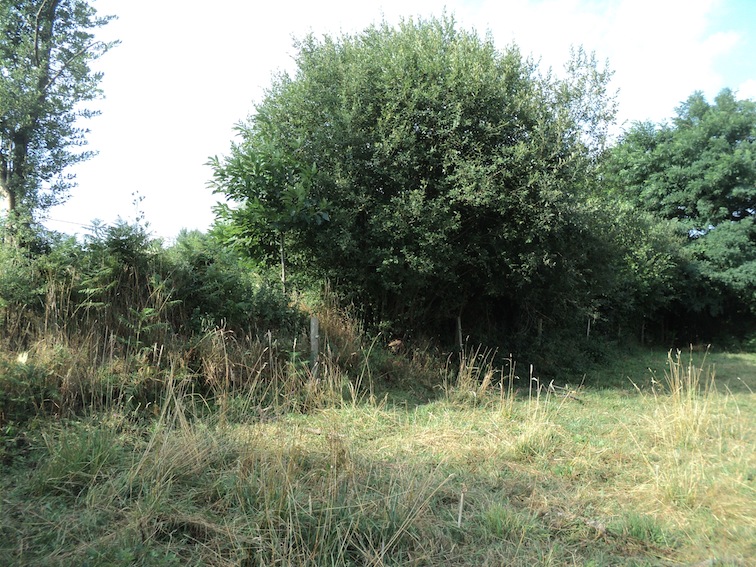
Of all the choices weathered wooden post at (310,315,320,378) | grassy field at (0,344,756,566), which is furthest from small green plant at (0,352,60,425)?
weathered wooden post at (310,315,320,378)

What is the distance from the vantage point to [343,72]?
10.3m

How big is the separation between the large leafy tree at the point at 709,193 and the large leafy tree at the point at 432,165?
43.8 ft

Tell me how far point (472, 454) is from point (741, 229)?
23.0 metres

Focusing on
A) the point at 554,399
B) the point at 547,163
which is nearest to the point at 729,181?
the point at 547,163

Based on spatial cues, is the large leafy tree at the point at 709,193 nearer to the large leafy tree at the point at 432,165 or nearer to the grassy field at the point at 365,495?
the large leafy tree at the point at 432,165

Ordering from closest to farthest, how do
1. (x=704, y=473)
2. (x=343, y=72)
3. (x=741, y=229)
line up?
(x=704, y=473) → (x=343, y=72) → (x=741, y=229)

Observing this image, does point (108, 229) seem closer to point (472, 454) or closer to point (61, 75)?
point (61, 75)

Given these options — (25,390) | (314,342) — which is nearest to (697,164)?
(314,342)

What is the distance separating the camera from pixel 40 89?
9641 millimetres

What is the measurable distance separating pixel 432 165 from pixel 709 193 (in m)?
19.3

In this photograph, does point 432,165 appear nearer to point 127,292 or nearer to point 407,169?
point 407,169

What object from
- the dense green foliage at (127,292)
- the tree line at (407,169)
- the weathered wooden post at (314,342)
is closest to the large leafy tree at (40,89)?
the tree line at (407,169)

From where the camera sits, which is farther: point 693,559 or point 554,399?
point 554,399

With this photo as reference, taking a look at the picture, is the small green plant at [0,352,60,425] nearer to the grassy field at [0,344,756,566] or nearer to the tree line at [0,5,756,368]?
the grassy field at [0,344,756,566]
